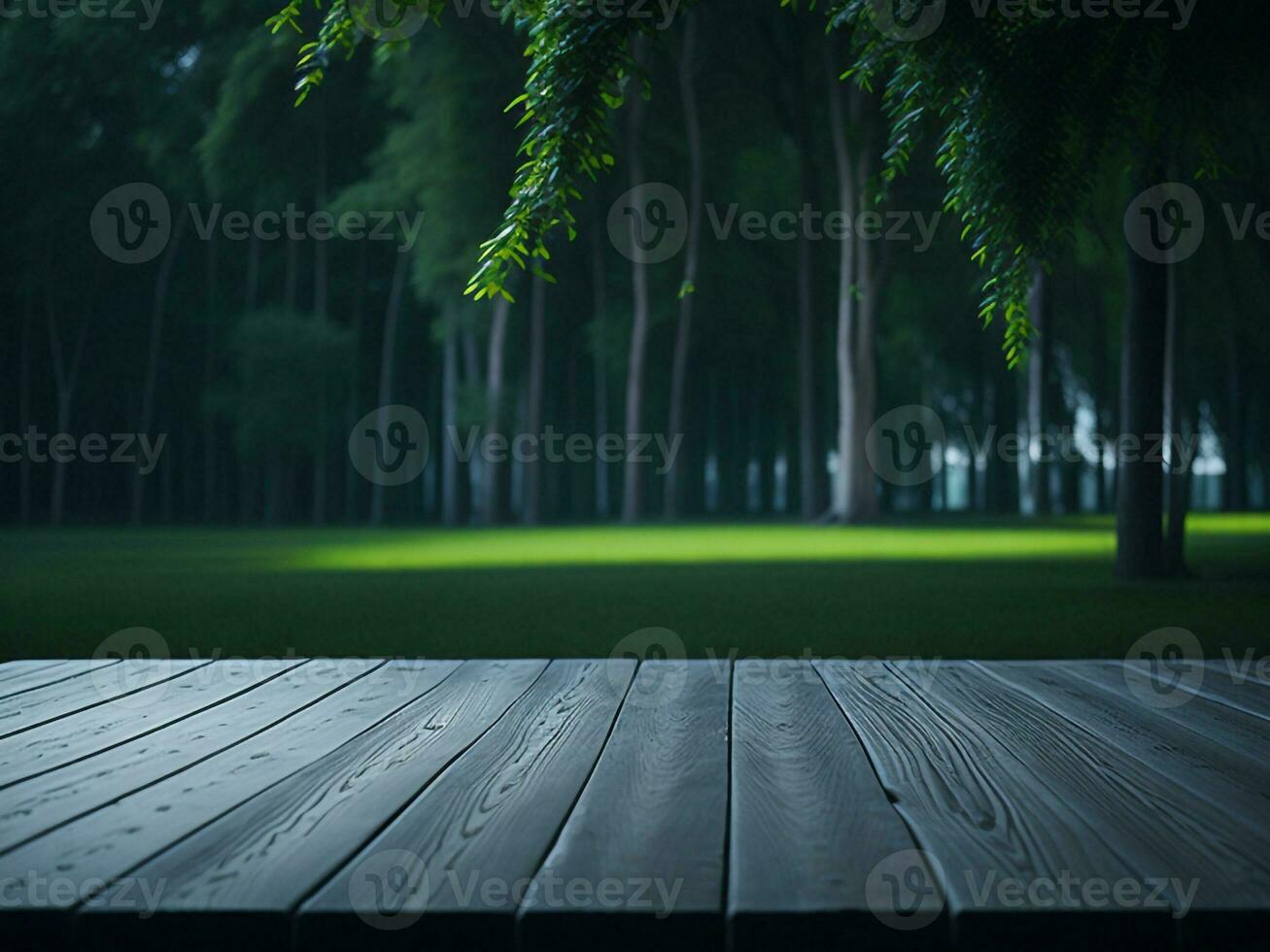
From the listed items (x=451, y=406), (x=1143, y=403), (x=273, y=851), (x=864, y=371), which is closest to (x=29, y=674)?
(x=273, y=851)

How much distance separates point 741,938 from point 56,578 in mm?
11514

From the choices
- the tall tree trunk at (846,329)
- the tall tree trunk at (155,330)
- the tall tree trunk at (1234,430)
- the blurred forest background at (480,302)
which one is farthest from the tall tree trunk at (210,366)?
the tall tree trunk at (1234,430)

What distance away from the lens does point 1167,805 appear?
7.47ft

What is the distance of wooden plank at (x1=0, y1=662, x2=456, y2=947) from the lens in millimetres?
1771

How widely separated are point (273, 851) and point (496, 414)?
25.6m

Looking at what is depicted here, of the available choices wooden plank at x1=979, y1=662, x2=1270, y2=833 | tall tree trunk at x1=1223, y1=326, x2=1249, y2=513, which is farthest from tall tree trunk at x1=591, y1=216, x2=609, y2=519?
wooden plank at x1=979, y1=662, x2=1270, y2=833

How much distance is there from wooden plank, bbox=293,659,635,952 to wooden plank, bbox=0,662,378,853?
657 mm

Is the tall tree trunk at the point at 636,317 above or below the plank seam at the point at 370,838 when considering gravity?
above

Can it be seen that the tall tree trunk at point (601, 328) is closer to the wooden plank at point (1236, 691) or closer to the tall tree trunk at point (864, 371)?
the tall tree trunk at point (864, 371)

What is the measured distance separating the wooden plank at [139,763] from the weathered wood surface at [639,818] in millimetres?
11

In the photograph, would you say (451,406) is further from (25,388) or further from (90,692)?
(90,692)

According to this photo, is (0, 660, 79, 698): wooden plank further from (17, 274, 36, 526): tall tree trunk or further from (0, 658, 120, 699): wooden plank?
(17, 274, 36, 526): tall tree trunk

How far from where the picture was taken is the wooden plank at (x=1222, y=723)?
2809mm

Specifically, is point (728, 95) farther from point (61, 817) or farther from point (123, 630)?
point (61, 817)
